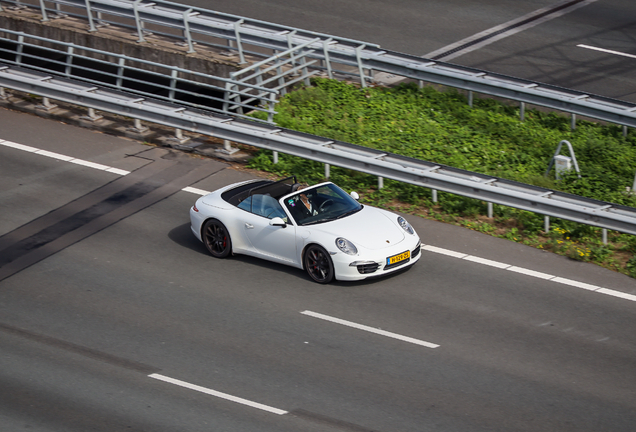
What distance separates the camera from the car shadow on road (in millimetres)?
11961

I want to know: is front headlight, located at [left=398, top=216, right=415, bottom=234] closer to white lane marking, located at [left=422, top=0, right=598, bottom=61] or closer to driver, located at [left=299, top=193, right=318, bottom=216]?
driver, located at [left=299, top=193, right=318, bottom=216]

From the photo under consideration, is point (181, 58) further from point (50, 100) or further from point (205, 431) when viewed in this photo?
point (205, 431)

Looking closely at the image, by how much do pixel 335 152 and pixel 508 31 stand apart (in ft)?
30.5

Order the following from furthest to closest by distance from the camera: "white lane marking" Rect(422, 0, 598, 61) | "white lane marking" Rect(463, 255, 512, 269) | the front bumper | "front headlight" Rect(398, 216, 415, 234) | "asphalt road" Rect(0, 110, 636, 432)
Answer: "white lane marking" Rect(422, 0, 598, 61) → "white lane marking" Rect(463, 255, 512, 269) → "front headlight" Rect(398, 216, 415, 234) → the front bumper → "asphalt road" Rect(0, 110, 636, 432)

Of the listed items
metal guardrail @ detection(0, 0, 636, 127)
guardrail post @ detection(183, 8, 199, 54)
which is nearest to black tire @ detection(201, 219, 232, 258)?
metal guardrail @ detection(0, 0, 636, 127)

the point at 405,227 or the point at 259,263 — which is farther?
the point at 259,263

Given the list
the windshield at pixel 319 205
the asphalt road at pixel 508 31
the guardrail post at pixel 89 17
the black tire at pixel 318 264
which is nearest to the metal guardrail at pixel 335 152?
the windshield at pixel 319 205

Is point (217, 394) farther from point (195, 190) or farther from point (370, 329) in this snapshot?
point (195, 190)

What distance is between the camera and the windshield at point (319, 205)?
12.2 meters

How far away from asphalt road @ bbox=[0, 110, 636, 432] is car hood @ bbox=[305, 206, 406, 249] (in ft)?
2.05

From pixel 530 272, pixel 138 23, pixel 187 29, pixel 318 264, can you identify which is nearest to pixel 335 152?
pixel 318 264

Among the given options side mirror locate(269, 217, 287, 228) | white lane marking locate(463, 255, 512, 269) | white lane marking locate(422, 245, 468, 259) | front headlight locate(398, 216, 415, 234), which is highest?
side mirror locate(269, 217, 287, 228)

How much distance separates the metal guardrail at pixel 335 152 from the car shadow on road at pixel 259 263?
246 centimetres

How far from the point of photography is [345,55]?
63.4ft
